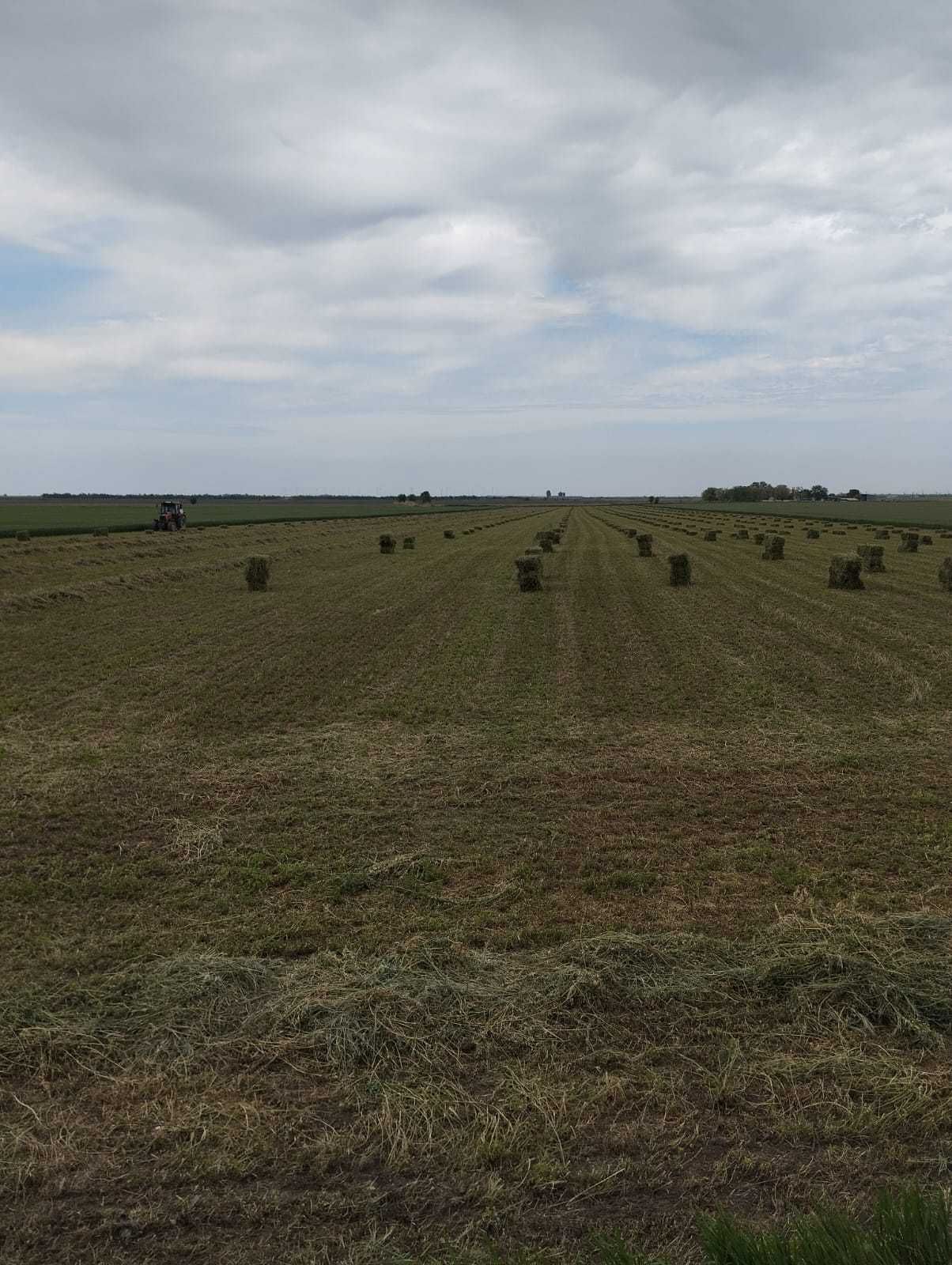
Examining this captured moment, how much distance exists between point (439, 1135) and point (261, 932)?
238cm

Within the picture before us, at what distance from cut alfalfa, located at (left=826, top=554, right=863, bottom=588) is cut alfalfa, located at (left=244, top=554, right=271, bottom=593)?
62.1 ft

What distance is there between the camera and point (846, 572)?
85.1 ft

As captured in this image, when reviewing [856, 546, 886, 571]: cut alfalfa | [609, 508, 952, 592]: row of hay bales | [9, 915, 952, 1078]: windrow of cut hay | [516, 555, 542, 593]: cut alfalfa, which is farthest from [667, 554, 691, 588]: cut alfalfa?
[9, 915, 952, 1078]: windrow of cut hay

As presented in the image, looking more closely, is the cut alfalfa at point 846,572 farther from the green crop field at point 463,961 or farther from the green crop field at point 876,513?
the green crop field at point 876,513

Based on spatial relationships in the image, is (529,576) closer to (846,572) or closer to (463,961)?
(846,572)

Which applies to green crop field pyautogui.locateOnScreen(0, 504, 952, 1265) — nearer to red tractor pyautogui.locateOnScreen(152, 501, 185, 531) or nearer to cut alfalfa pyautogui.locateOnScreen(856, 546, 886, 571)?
cut alfalfa pyautogui.locateOnScreen(856, 546, 886, 571)

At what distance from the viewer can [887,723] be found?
1123 centimetres

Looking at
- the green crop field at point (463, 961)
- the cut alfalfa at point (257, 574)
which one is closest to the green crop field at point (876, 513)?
the cut alfalfa at point (257, 574)

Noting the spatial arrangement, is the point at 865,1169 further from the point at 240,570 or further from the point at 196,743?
the point at 240,570

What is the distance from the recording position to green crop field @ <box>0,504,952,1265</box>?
140 inches

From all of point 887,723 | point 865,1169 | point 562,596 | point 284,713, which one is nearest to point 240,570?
point 562,596

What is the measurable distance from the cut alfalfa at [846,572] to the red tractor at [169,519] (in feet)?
156

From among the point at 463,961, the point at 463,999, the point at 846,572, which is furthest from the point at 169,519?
the point at 463,999

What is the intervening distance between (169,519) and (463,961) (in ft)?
199
